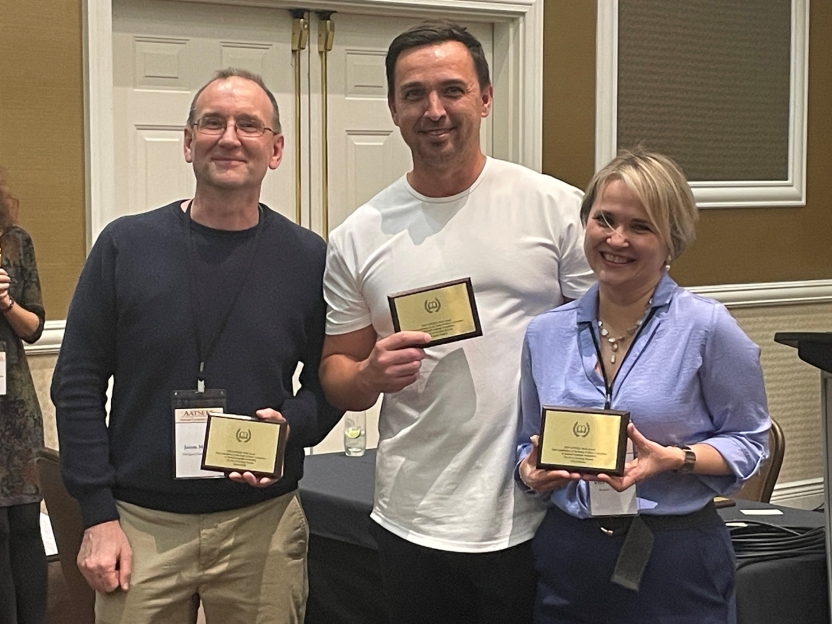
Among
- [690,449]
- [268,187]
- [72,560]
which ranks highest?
[268,187]

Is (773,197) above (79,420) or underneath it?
above

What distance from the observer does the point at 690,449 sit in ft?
5.98

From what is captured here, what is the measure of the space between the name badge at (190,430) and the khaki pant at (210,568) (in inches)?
3.6

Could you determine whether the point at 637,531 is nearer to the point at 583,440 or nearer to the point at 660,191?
the point at 583,440

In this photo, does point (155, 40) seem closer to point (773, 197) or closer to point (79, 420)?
point (79, 420)

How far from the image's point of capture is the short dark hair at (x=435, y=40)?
2039 mm

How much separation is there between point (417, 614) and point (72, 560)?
997 millimetres

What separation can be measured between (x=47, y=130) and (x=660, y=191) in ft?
8.31

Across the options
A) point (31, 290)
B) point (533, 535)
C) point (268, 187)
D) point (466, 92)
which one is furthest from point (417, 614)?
point (268, 187)

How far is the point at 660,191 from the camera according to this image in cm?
185

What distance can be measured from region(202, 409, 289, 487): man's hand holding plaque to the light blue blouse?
1.51ft

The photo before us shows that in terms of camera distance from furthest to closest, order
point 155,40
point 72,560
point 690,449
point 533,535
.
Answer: point 155,40 → point 72,560 → point 533,535 → point 690,449

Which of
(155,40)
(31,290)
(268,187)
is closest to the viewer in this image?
(31,290)

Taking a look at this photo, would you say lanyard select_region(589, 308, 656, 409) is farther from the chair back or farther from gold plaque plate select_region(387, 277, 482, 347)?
the chair back
